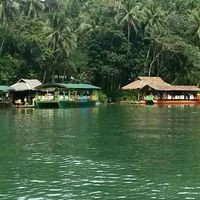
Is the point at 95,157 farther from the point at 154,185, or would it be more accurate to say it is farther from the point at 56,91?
the point at 56,91

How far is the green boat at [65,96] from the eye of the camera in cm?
5469

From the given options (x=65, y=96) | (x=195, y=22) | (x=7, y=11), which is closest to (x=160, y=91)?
(x=195, y=22)

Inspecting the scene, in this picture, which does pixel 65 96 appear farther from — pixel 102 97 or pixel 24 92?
pixel 102 97

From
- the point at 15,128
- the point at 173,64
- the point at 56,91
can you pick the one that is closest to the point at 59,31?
the point at 56,91

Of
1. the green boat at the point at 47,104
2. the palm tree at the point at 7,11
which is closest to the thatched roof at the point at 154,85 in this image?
the green boat at the point at 47,104

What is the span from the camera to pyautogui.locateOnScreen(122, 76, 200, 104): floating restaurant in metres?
69.9

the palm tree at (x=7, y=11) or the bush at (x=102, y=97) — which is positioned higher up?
the palm tree at (x=7, y=11)

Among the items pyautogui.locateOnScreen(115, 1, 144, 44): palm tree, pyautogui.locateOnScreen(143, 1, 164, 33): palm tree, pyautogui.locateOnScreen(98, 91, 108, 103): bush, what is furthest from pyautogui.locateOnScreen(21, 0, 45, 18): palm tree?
pyautogui.locateOnScreen(143, 1, 164, 33): palm tree

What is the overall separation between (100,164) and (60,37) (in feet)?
169

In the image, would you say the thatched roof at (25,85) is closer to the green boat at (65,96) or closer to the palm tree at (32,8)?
the green boat at (65,96)

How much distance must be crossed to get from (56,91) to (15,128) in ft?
92.4

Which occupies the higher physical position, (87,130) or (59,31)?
(59,31)

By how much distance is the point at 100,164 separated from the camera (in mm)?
17156

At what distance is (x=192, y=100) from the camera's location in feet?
244
